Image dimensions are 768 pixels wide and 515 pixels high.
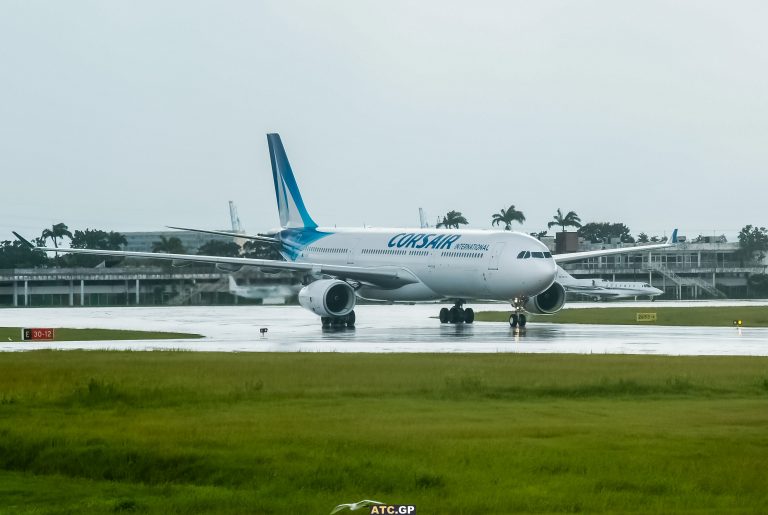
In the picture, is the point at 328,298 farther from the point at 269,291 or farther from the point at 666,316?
the point at 666,316

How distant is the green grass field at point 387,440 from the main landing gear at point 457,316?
101ft

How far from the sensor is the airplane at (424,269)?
57062 mm

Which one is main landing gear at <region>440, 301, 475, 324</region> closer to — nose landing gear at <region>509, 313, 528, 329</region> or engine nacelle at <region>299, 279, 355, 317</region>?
engine nacelle at <region>299, 279, 355, 317</region>

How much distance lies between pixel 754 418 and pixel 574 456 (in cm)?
538

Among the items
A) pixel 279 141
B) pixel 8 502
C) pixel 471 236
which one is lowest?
pixel 8 502

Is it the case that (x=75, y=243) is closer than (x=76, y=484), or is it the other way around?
(x=76, y=484)

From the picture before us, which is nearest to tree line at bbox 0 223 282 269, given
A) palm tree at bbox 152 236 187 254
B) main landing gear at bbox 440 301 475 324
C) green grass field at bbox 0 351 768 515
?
palm tree at bbox 152 236 187 254

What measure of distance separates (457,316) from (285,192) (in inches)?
630

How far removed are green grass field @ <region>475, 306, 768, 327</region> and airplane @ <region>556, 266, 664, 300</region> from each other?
28144 mm

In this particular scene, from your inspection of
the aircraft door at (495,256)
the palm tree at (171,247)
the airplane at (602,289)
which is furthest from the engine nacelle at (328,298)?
the palm tree at (171,247)

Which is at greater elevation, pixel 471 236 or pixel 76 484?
pixel 471 236

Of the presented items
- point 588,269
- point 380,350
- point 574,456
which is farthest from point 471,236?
point 588,269

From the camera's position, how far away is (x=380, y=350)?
41.7m

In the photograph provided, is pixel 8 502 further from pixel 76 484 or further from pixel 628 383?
pixel 628 383
